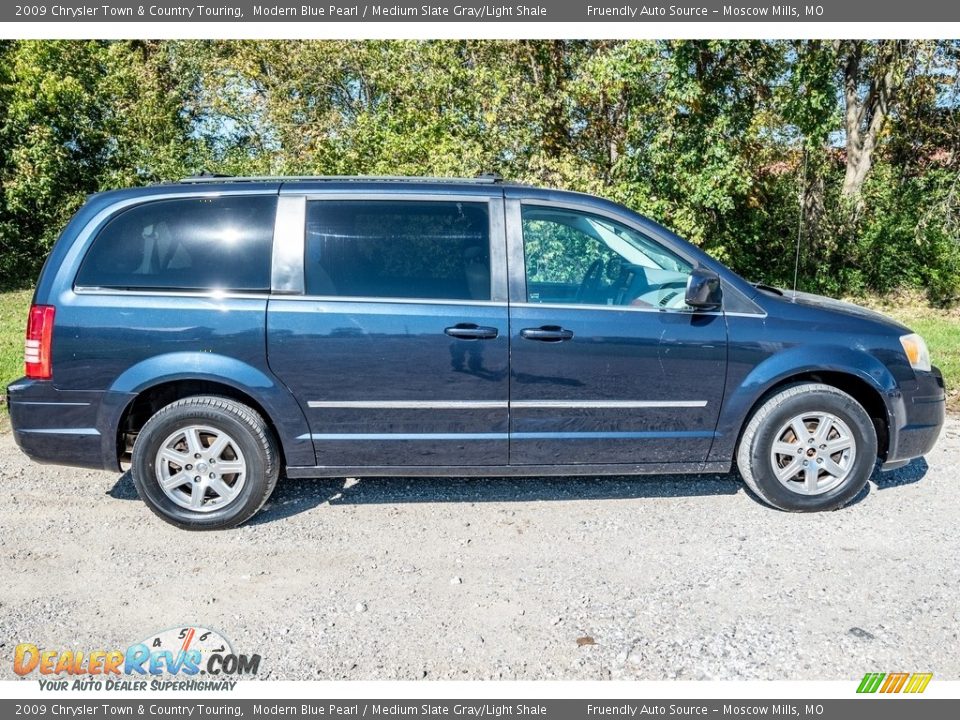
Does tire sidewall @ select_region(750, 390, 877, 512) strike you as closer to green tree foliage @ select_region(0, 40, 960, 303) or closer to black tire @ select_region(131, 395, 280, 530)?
black tire @ select_region(131, 395, 280, 530)

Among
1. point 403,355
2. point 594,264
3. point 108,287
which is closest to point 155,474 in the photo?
point 108,287

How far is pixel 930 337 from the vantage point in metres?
9.48

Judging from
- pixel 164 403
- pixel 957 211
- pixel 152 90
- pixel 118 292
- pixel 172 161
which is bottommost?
pixel 164 403

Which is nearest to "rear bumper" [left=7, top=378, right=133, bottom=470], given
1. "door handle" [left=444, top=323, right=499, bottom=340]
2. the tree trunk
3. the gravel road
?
the gravel road

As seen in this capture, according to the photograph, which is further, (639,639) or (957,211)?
(957,211)

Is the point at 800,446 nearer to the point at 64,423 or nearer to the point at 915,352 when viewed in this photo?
the point at 915,352

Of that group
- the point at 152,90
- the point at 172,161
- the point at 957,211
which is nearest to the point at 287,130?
the point at 172,161

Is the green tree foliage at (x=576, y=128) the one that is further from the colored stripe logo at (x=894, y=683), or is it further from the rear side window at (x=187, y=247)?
the colored stripe logo at (x=894, y=683)

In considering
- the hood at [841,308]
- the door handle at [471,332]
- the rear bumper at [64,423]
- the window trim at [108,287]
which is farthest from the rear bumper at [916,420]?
the rear bumper at [64,423]

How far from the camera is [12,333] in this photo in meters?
9.50

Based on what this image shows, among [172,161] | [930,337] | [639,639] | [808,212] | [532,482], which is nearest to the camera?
[639,639]

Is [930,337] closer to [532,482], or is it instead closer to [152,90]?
[532,482]

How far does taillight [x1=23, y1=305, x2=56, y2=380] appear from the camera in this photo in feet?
13.2

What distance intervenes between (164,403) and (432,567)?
1.80 m
